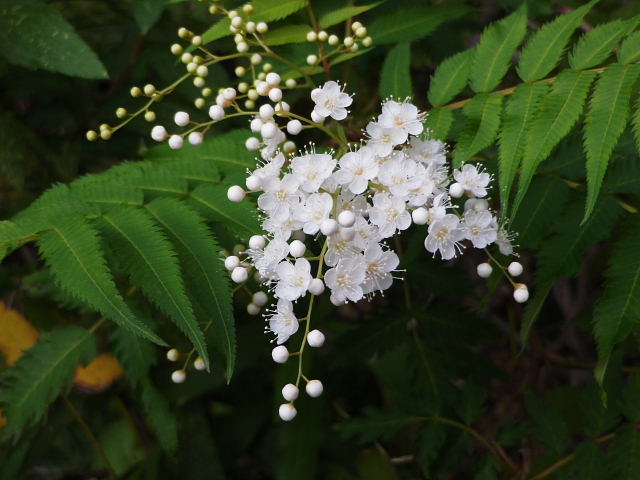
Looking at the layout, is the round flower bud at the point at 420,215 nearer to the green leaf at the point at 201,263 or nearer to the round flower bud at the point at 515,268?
the round flower bud at the point at 515,268

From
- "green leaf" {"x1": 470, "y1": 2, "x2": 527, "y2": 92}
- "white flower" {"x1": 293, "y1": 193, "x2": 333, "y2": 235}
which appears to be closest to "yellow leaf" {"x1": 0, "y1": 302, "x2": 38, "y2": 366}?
A: "white flower" {"x1": 293, "y1": 193, "x2": 333, "y2": 235}

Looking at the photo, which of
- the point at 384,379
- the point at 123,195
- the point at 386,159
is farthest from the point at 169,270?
the point at 384,379

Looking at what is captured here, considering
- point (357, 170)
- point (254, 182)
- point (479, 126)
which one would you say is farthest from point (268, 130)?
point (479, 126)

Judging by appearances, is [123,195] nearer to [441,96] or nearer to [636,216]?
[441,96]

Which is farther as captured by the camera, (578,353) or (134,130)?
(578,353)

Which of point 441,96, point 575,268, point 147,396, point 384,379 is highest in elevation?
point 441,96

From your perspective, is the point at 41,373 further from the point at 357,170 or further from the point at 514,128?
the point at 514,128

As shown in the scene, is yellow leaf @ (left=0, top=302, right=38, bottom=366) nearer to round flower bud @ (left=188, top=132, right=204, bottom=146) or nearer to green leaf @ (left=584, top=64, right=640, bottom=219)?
round flower bud @ (left=188, top=132, right=204, bottom=146)
